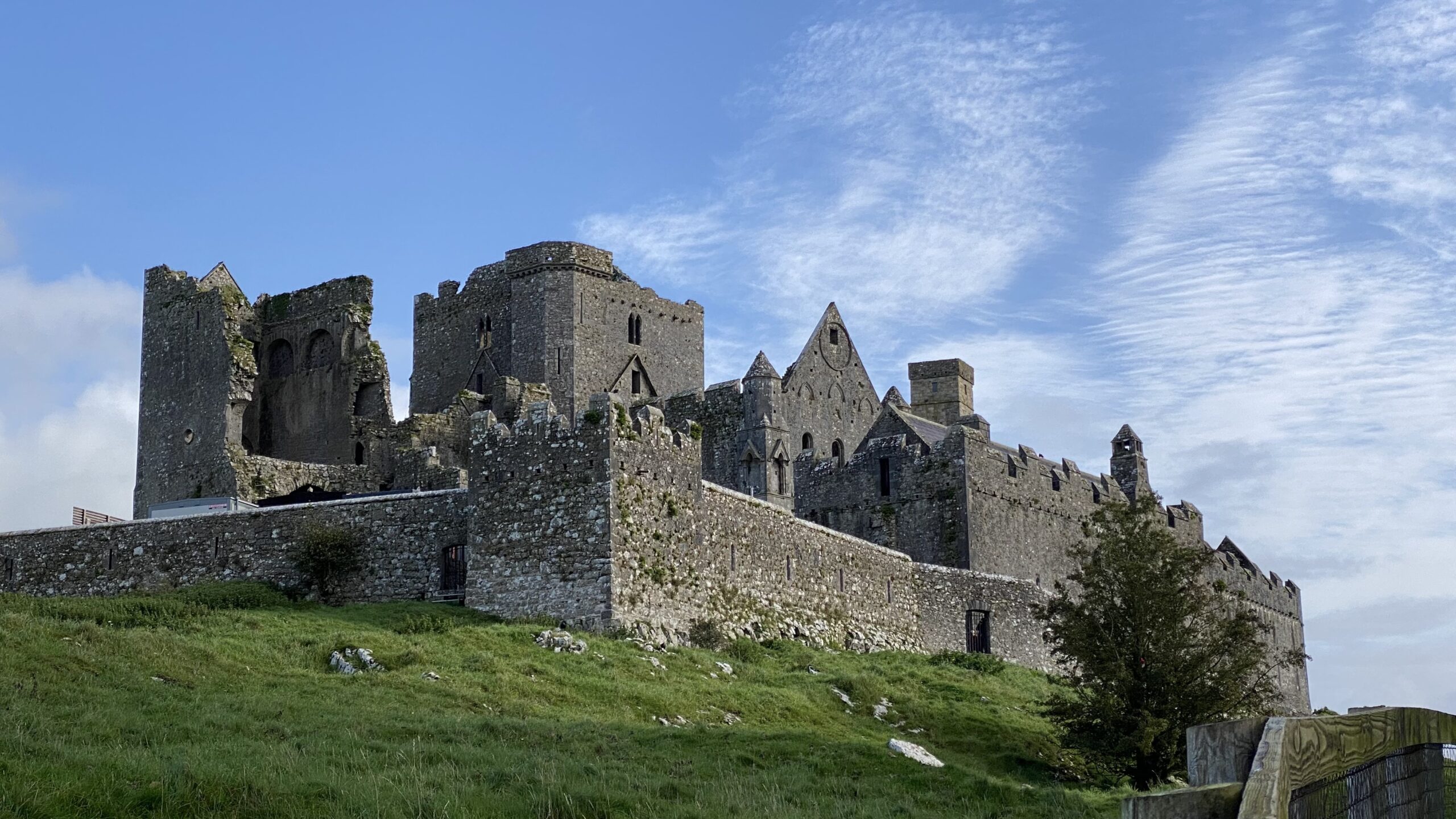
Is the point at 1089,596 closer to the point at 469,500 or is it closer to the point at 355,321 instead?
the point at 469,500

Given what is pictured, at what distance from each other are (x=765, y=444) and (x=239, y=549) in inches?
689

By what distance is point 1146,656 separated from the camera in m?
30.8

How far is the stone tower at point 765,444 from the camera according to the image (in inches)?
1938

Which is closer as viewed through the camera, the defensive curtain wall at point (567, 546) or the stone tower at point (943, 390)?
the defensive curtain wall at point (567, 546)

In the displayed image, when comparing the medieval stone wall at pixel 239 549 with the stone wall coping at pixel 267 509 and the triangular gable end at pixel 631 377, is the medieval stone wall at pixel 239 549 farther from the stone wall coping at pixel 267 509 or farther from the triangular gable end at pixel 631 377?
the triangular gable end at pixel 631 377

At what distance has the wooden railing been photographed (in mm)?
7914

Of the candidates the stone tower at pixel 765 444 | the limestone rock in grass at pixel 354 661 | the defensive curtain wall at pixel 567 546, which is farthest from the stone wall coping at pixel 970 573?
the limestone rock in grass at pixel 354 661

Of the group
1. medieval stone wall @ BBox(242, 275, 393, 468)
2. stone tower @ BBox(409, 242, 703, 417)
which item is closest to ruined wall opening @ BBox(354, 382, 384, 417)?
medieval stone wall @ BBox(242, 275, 393, 468)

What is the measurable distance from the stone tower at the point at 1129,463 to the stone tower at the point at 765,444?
18854 mm

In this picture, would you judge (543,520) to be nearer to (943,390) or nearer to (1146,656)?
(1146,656)

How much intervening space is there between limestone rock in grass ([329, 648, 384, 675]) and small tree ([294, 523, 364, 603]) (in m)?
7.50

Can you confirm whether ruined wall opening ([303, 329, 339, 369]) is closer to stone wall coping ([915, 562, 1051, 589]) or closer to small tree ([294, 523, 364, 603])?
small tree ([294, 523, 364, 603])

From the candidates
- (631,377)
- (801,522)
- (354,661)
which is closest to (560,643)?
(354,661)

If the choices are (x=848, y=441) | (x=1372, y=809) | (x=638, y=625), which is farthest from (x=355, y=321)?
(x=1372, y=809)
